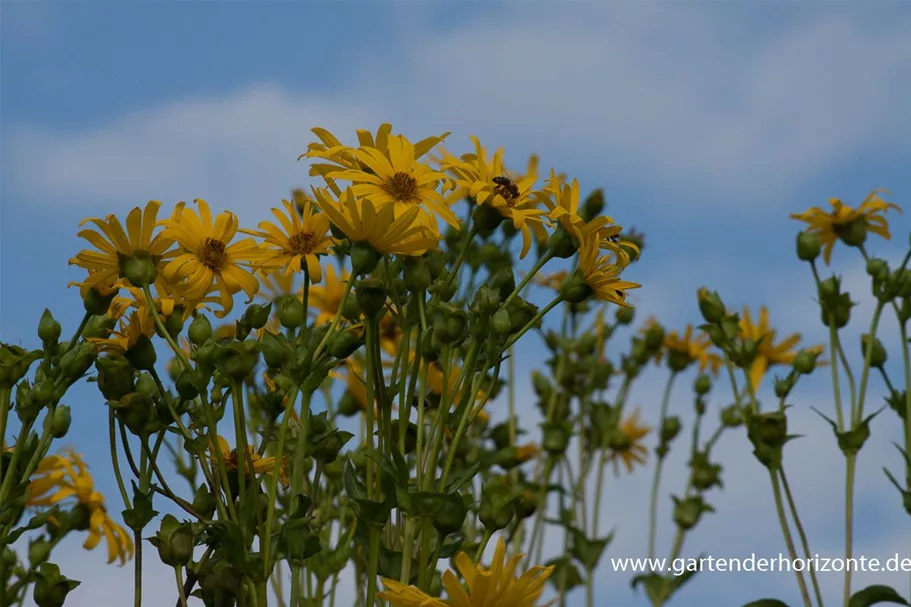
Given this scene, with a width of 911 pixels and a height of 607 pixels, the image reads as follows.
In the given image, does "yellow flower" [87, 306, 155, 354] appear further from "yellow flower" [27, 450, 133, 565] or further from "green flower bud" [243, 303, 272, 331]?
"yellow flower" [27, 450, 133, 565]

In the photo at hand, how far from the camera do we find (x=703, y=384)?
397cm

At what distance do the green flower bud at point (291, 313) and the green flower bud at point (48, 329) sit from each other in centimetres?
40

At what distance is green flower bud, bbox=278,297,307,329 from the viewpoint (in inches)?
78.7

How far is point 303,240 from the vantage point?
1999mm

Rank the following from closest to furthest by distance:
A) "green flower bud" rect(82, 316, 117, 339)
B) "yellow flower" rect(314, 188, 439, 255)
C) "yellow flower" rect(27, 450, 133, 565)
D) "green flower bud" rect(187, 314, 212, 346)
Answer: "yellow flower" rect(314, 188, 439, 255)
"green flower bud" rect(187, 314, 212, 346)
"green flower bud" rect(82, 316, 117, 339)
"yellow flower" rect(27, 450, 133, 565)

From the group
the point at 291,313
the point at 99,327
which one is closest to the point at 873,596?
the point at 291,313

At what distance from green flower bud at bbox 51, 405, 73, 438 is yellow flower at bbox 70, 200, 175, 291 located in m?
0.31

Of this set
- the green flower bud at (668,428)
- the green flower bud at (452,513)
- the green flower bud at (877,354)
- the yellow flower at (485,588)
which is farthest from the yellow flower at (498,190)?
the green flower bud at (668,428)

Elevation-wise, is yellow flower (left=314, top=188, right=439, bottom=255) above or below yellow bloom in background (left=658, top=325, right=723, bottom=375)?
below

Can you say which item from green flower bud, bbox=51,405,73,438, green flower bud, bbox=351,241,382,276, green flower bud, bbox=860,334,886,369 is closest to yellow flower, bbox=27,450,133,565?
green flower bud, bbox=51,405,73,438

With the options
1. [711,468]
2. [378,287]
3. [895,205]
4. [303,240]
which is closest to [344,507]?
[303,240]

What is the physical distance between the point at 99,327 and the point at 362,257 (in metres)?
0.59

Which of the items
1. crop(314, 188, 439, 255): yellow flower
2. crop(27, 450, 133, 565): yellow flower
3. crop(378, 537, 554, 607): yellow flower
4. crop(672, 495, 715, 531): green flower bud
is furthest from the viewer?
crop(672, 495, 715, 531): green flower bud

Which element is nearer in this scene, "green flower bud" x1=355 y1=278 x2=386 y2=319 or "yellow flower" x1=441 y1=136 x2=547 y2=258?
"green flower bud" x1=355 y1=278 x2=386 y2=319
